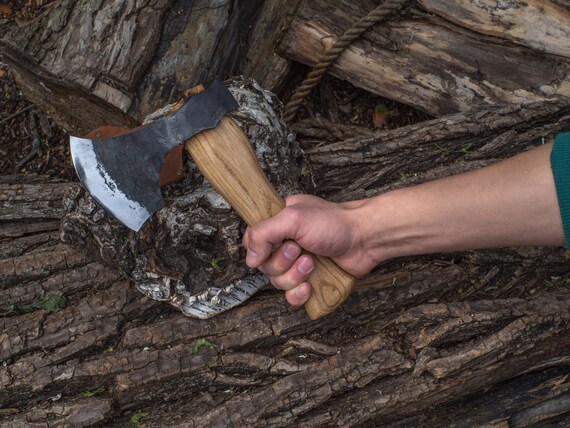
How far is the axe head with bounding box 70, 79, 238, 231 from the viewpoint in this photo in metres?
2.41

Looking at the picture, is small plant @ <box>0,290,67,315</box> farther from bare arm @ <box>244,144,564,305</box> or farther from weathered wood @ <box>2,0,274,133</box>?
weathered wood @ <box>2,0,274,133</box>

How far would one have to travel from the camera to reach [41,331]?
269cm

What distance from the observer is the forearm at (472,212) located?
229 cm

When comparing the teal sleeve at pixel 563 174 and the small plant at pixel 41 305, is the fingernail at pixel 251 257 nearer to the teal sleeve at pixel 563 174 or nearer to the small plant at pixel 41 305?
the small plant at pixel 41 305

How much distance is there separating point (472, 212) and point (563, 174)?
371 mm

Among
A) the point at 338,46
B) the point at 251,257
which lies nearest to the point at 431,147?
the point at 338,46

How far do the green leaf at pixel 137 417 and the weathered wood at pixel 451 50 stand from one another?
2.34 metres

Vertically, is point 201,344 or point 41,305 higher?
point 201,344

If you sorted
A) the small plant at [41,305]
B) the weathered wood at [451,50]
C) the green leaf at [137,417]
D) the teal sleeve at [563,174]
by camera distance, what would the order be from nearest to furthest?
the teal sleeve at [563,174]
the green leaf at [137,417]
the small plant at [41,305]
the weathered wood at [451,50]

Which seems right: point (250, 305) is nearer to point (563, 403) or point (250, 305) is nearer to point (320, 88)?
point (563, 403)

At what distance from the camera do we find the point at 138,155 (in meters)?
2.44

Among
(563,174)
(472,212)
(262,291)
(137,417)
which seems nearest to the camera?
(563,174)

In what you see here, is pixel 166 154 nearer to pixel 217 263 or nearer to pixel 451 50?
pixel 217 263

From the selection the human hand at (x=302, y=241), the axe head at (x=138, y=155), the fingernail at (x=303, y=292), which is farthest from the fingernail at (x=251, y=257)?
the axe head at (x=138, y=155)
